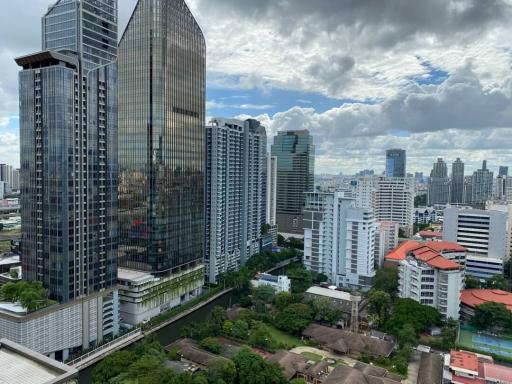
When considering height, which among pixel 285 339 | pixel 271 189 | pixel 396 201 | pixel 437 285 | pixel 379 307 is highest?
pixel 271 189

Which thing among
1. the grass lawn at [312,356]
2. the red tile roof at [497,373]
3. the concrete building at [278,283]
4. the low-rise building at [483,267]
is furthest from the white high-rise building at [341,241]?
the red tile roof at [497,373]

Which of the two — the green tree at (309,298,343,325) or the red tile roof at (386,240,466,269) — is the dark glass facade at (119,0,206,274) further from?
the red tile roof at (386,240,466,269)

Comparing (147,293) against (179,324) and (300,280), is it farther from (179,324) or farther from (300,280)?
(300,280)

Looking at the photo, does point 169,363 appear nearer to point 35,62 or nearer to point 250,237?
point 35,62

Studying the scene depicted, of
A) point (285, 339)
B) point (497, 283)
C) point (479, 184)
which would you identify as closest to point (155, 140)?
point (285, 339)

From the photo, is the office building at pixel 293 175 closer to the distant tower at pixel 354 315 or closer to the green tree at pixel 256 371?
the distant tower at pixel 354 315

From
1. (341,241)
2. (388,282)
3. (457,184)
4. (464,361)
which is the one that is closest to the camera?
(464,361)

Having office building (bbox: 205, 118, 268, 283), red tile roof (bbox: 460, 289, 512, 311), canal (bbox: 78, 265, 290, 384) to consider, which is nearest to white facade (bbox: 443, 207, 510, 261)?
red tile roof (bbox: 460, 289, 512, 311)
